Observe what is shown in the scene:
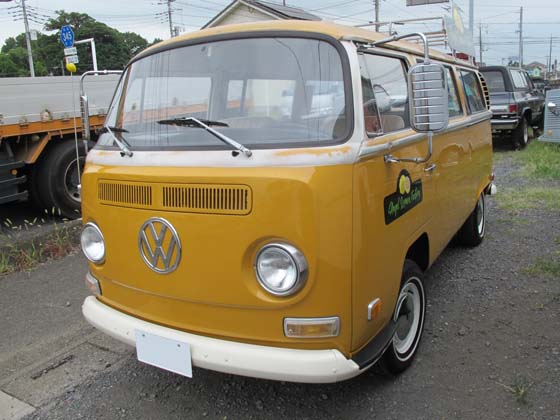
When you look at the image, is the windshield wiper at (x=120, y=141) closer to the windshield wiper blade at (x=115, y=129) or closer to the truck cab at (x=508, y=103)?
the windshield wiper blade at (x=115, y=129)

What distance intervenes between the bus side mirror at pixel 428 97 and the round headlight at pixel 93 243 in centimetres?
176

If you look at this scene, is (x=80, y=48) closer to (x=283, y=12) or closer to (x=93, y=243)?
(x=283, y=12)

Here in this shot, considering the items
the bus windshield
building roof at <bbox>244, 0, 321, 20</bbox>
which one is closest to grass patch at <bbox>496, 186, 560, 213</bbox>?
the bus windshield

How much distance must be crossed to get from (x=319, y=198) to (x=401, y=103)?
46.6 inches

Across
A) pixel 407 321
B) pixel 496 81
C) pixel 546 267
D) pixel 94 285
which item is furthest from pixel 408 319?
pixel 496 81

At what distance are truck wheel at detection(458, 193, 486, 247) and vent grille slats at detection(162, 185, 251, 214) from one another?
344 centimetres

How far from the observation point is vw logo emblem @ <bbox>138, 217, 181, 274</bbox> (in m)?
2.37

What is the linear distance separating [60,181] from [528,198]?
634 cm

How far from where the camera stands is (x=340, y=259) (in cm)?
216

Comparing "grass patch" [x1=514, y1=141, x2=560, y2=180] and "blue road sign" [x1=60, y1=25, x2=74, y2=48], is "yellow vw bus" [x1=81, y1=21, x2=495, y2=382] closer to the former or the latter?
"grass patch" [x1=514, y1=141, x2=560, y2=180]

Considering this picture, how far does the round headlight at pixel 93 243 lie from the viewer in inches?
108

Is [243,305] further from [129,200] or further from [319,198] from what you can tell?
[129,200]

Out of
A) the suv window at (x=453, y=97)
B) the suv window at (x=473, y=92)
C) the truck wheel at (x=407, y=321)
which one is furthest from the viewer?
the suv window at (x=473, y=92)

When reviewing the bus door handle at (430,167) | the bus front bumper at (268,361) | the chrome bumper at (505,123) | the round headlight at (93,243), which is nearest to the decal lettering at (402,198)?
the bus door handle at (430,167)
